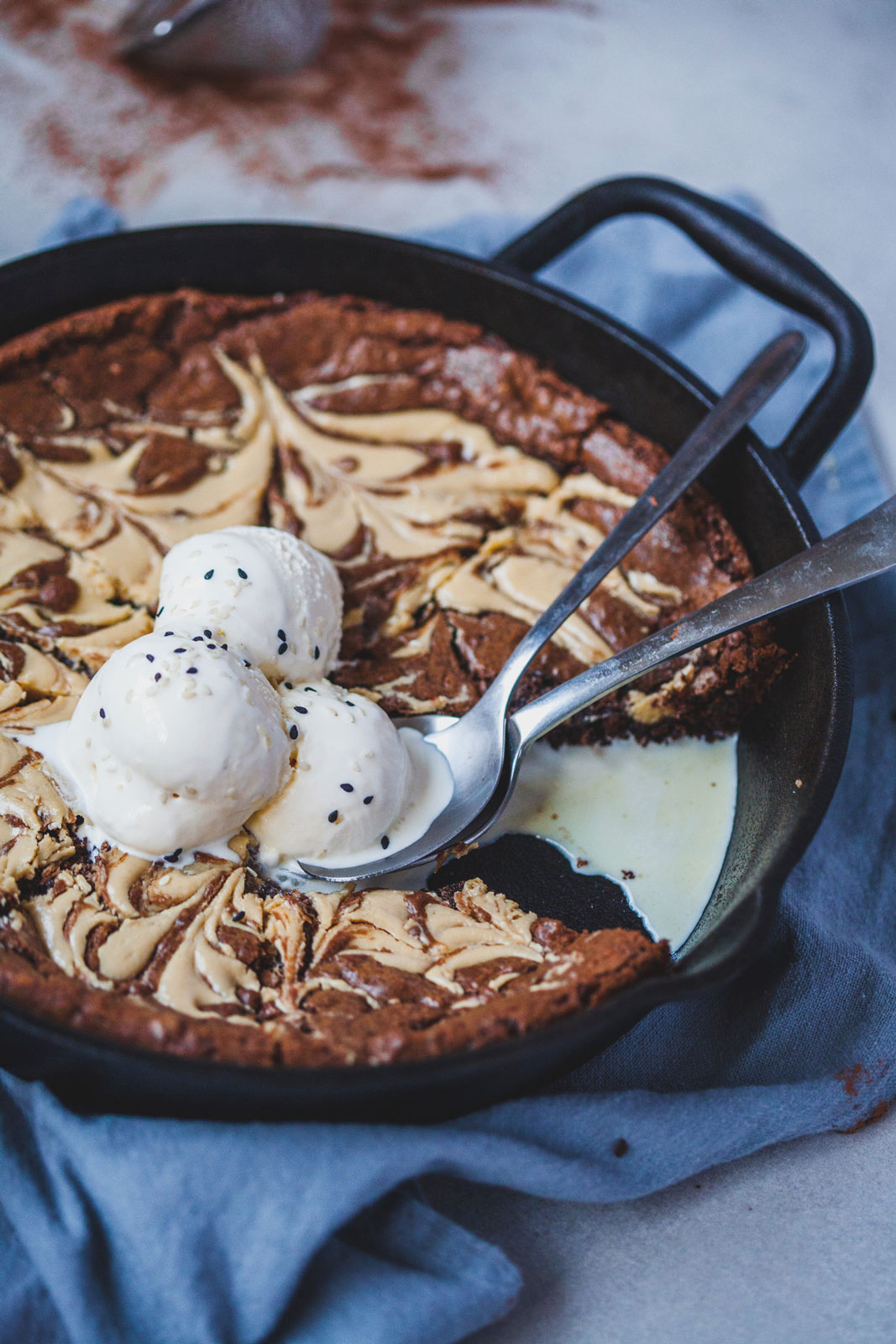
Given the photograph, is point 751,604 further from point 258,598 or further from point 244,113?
point 244,113

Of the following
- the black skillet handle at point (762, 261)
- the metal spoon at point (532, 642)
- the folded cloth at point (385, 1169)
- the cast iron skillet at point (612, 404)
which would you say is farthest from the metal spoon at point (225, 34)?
the folded cloth at point (385, 1169)

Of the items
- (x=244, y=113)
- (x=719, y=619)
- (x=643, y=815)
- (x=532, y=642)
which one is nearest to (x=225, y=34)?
Answer: (x=244, y=113)

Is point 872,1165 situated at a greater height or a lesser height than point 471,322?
lesser

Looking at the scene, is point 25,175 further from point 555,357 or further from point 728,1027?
point 728,1027

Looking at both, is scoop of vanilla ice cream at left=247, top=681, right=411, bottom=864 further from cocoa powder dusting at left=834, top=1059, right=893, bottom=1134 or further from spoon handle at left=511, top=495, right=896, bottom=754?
cocoa powder dusting at left=834, top=1059, right=893, bottom=1134

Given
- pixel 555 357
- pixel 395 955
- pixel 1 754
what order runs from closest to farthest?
pixel 395 955
pixel 1 754
pixel 555 357

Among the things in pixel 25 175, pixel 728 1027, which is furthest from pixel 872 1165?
pixel 25 175

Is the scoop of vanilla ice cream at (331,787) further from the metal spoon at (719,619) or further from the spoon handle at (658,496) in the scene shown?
the spoon handle at (658,496)

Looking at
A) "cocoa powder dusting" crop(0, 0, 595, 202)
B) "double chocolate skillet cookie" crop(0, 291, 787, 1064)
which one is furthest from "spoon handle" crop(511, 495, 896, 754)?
"cocoa powder dusting" crop(0, 0, 595, 202)
